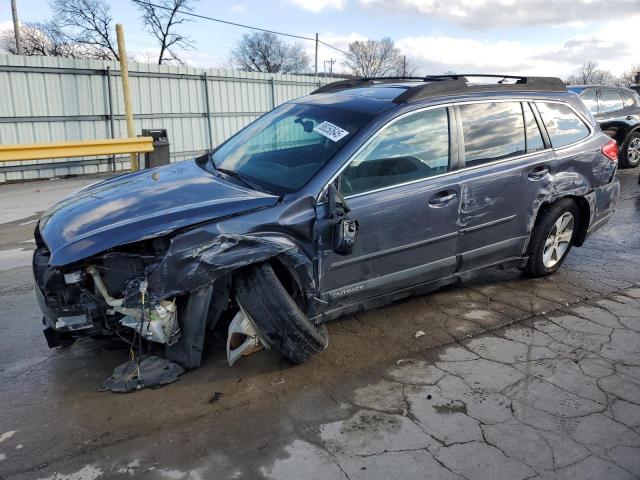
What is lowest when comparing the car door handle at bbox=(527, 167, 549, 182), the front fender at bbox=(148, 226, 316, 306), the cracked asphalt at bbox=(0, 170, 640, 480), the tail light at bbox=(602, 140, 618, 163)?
the cracked asphalt at bbox=(0, 170, 640, 480)

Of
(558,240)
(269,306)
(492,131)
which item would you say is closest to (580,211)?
(558,240)

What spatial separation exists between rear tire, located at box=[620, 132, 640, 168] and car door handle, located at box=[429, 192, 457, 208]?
950 centimetres

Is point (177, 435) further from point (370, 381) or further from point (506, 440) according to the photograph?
point (506, 440)

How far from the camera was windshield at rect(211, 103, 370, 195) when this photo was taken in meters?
3.54

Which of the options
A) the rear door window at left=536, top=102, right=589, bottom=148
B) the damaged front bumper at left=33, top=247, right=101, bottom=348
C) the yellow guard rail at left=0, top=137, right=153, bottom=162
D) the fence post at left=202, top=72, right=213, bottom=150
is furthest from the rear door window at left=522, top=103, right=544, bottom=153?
the fence post at left=202, top=72, right=213, bottom=150

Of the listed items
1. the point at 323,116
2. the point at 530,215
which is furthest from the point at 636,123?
the point at 323,116

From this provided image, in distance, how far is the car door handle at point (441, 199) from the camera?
3.79 m

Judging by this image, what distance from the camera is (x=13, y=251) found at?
19.7 ft

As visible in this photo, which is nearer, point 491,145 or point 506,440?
point 506,440

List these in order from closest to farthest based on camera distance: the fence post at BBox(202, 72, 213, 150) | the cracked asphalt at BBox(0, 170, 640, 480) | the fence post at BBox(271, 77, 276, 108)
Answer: the cracked asphalt at BBox(0, 170, 640, 480)
the fence post at BBox(202, 72, 213, 150)
the fence post at BBox(271, 77, 276, 108)

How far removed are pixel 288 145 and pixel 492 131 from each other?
1.64 metres

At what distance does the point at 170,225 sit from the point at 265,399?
1.13m

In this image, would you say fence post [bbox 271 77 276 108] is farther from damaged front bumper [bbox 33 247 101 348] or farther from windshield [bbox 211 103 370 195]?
damaged front bumper [bbox 33 247 101 348]

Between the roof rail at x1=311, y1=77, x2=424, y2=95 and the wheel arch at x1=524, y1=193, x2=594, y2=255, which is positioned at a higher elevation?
the roof rail at x1=311, y1=77, x2=424, y2=95
